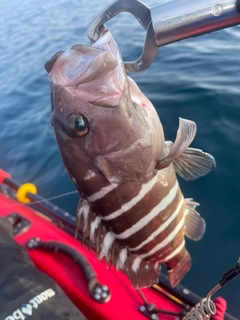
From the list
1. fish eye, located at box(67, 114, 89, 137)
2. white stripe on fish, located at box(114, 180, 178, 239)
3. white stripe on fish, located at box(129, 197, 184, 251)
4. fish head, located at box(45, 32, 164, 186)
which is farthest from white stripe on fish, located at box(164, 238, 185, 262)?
fish eye, located at box(67, 114, 89, 137)

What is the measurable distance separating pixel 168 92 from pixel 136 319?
3.91 meters

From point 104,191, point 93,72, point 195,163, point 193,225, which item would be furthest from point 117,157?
point 193,225

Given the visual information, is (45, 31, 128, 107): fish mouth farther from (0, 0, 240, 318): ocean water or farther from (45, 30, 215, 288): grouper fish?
(0, 0, 240, 318): ocean water

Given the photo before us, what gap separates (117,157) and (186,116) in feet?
10.5

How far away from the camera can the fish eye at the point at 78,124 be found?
69.7 inches

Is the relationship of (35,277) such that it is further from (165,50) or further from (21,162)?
(165,50)

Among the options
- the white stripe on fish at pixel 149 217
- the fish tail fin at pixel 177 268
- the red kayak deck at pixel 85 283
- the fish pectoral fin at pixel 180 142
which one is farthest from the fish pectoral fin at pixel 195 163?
the red kayak deck at pixel 85 283

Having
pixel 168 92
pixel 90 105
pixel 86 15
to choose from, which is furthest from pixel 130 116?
pixel 86 15

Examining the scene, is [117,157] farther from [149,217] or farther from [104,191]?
[149,217]

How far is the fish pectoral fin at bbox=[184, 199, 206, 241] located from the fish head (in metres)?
0.72

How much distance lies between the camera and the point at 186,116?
15.8 ft

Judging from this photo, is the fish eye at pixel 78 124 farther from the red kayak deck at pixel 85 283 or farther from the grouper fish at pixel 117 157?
the red kayak deck at pixel 85 283

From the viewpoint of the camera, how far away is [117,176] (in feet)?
6.27

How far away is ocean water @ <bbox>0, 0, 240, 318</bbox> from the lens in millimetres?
3502
